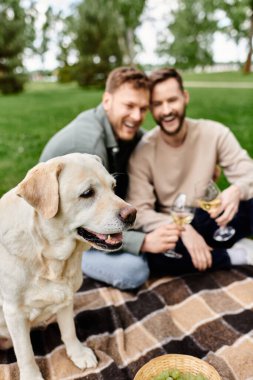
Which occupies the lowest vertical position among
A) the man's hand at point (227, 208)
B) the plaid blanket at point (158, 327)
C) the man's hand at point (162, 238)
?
the plaid blanket at point (158, 327)

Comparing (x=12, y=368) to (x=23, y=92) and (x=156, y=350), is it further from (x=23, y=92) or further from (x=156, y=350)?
(x=23, y=92)

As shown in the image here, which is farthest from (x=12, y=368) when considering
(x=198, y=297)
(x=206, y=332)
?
(x=198, y=297)

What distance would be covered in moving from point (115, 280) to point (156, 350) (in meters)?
0.76

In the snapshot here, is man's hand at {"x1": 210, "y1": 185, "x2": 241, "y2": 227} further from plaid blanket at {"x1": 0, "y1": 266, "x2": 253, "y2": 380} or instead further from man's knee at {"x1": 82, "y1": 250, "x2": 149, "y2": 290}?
man's knee at {"x1": 82, "y1": 250, "x2": 149, "y2": 290}

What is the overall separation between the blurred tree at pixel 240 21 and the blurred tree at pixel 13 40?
8.28 meters

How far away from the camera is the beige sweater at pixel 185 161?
11.8 ft

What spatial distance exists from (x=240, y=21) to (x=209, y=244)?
60.6ft

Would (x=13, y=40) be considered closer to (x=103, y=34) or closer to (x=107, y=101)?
(x=103, y=34)

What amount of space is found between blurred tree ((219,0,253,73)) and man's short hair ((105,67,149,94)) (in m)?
13.8

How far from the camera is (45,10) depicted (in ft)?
59.5

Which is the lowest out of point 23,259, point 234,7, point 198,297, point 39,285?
point 198,297

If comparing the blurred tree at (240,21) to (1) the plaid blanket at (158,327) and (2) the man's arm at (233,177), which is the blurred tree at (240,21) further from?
(1) the plaid blanket at (158,327)

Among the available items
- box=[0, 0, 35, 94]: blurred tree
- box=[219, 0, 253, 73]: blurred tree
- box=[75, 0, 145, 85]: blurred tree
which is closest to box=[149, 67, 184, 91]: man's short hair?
box=[219, 0, 253, 73]: blurred tree

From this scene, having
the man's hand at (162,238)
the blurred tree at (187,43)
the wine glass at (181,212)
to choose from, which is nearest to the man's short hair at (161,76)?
the wine glass at (181,212)
